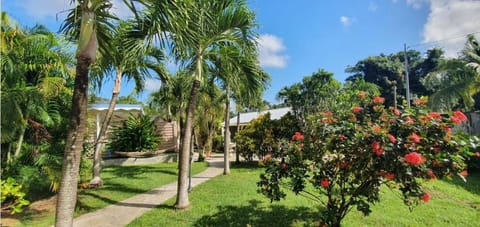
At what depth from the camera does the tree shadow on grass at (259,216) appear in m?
5.26

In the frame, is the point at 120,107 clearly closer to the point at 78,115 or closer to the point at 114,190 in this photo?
the point at 114,190

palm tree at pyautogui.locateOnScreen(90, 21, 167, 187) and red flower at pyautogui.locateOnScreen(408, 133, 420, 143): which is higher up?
palm tree at pyautogui.locateOnScreen(90, 21, 167, 187)

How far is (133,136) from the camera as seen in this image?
15.6 m

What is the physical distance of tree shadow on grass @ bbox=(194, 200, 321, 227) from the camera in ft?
17.3

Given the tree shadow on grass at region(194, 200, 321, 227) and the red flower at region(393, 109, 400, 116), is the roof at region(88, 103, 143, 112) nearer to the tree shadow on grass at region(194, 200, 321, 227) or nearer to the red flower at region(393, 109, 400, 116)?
the tree shadow on grass at region(194, 200, 321, 227)

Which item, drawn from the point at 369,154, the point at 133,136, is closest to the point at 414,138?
the point at 369,154

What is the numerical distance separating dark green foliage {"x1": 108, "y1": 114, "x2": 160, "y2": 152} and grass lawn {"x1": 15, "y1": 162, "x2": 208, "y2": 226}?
3.89 metres

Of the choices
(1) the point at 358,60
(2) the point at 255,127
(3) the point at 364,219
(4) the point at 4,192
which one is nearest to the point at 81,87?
(4) the point at 4,192

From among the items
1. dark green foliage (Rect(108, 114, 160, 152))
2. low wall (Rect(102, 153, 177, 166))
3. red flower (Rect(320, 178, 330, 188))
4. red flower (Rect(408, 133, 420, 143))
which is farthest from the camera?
dark green foliage (Rect(108, 114, 160, 152))

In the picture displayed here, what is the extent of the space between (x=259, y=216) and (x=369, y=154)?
2.85 meters

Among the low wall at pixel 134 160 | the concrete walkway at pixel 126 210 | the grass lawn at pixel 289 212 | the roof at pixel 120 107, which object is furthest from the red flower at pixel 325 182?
the low wall at pixel 134 160

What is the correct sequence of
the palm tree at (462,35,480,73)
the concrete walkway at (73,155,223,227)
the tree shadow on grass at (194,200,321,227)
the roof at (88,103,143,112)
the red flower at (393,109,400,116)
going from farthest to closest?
the roof at (88,103,143,112) < the palm tree at (462,35,480,73) < the concrete walkway at (73,155,223,227) < the tree shadow on grass at (194,200,321,227) < the red flower at (393,109,400,116)

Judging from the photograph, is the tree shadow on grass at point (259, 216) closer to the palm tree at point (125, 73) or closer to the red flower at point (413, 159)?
the red flower at point (413, 159)

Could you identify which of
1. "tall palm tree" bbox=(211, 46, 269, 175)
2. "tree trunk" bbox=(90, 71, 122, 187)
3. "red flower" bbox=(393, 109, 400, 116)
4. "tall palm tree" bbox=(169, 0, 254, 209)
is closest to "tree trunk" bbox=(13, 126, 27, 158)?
"tree trunk" bbox=(90, 71, 122, 187)
